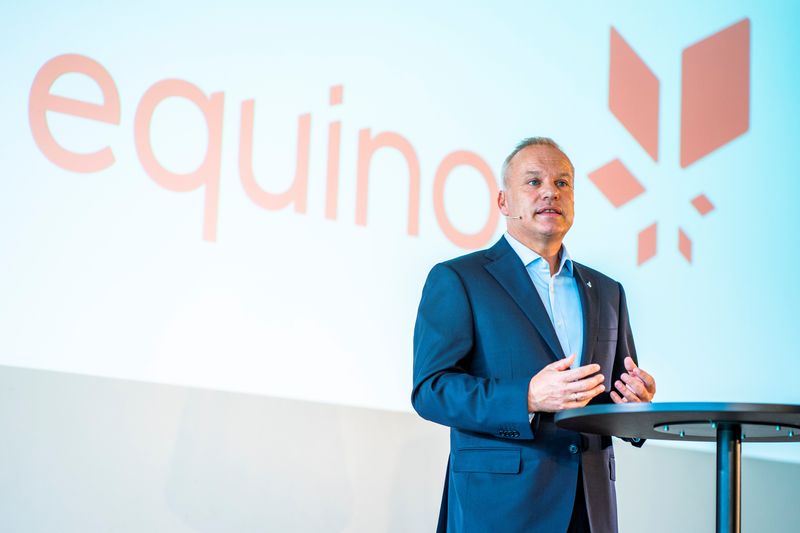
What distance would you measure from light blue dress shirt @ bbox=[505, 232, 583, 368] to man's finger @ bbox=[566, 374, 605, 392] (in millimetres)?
427

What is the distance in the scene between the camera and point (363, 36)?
3436mm

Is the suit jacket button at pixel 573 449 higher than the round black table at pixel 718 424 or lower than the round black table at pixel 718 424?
lower

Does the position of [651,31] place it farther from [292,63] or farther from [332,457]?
[332,457]

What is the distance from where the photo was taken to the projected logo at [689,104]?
404 cm

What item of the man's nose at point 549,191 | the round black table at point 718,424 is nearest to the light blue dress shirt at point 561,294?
the man's nose at point 549,191

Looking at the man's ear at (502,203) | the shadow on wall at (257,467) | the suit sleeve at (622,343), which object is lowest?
the shadow on wall at (257,467)

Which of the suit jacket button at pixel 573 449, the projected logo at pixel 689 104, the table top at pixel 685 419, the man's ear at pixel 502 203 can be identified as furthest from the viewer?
the projected logo at pixel 689 104

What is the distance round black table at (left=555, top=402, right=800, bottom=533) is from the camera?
1.68 metres

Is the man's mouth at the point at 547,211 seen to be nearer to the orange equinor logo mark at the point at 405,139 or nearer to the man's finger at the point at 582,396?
the man's finger at the point at 582,396

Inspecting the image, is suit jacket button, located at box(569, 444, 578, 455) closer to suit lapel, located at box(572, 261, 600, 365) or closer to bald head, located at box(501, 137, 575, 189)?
suit lapel, located at box(572, 261, 600, 365)

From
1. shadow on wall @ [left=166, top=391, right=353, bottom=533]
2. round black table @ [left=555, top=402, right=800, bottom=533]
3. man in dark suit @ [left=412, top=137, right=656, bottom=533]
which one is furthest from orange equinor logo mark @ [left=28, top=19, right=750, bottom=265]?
round black table @ [left=555, top=402, right=800, bottom=533]

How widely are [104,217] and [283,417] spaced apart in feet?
2.79

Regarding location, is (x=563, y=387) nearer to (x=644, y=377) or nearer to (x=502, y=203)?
(x=644, y=377)

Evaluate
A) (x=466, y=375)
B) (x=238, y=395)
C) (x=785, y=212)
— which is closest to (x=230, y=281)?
(x=238, y=395)
